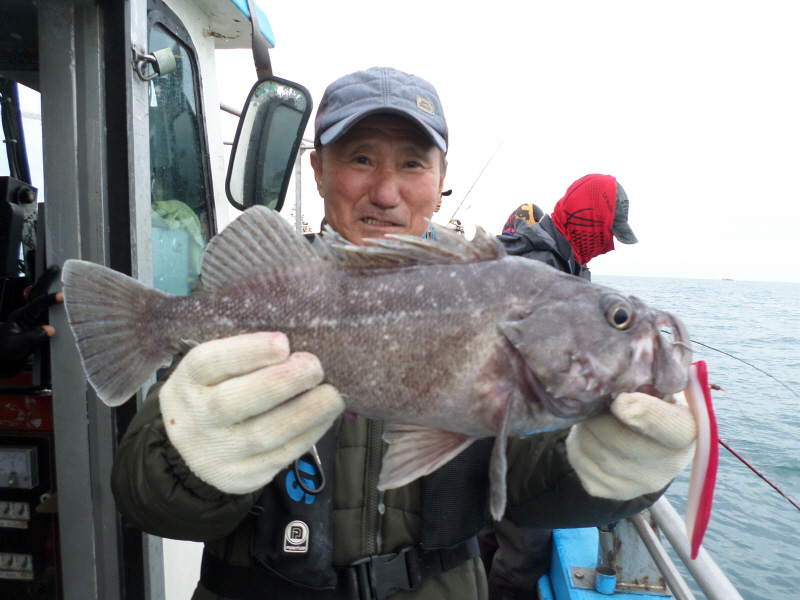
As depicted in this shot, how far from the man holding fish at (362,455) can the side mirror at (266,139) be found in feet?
1.31

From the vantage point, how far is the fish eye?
1.46 metres

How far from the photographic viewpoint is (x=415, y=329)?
5.08 feet

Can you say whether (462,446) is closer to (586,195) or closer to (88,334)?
(88,334)

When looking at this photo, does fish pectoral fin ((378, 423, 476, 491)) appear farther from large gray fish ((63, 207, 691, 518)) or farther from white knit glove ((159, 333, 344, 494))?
white knit glove ((159, 333, 344, 494))

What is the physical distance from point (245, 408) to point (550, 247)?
335cm

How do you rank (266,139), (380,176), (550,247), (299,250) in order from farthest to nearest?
(550,247) → (266,139) → (380,176) → (299,250)

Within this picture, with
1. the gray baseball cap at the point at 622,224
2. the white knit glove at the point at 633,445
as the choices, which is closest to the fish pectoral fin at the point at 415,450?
the white knit glove at the point at 633,445

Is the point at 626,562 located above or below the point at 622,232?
below

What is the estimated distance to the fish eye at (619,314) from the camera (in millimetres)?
1460

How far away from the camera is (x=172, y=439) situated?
160cm

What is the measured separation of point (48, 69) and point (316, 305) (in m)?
1.66

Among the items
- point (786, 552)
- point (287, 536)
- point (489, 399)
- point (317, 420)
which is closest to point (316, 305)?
point (317, 420)

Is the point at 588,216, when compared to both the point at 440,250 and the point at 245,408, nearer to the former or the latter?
the point at 440,250

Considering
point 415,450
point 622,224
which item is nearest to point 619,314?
point 415,450
